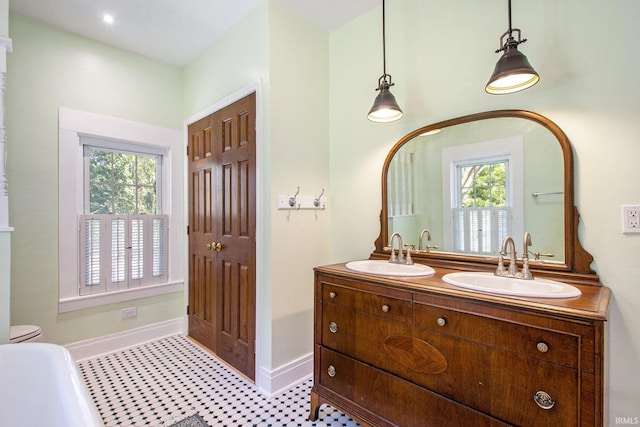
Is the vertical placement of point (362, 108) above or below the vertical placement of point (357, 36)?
below

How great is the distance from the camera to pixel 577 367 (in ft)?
3.17

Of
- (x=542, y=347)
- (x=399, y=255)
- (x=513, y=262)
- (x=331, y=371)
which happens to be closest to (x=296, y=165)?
(x=399, y=255)

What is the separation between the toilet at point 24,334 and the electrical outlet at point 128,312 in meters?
0.68

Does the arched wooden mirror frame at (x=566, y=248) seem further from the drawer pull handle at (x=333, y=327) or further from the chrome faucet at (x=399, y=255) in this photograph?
the drawer pull handle at (x=333, y=327)

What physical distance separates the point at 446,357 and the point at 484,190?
94 centimetres

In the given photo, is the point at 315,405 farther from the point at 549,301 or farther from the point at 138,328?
the point at 138,328

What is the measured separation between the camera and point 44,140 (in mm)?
2355

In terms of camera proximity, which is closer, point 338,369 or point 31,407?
point 31,407

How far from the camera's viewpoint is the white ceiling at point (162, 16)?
7.06 ft

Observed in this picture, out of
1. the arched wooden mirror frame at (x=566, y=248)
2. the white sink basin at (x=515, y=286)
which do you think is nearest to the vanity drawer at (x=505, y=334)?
the white sink basin at (x=515, y=286)

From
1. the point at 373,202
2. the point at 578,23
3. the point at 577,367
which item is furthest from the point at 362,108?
the point at 577,367

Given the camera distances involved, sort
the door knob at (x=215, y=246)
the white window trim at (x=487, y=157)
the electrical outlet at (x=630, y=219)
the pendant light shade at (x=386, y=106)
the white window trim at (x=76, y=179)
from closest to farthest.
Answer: the electrical outlet at (x=630, y=219), the white window trim at (x=487, y=157), the pendant light shade at (x=386, y=106), the white window trim at (x=76, y=179), the door knob at (x=215, y=246)

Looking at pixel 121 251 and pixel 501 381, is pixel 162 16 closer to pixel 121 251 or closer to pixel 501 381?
pixel 121 251

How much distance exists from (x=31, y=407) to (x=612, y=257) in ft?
8.69
